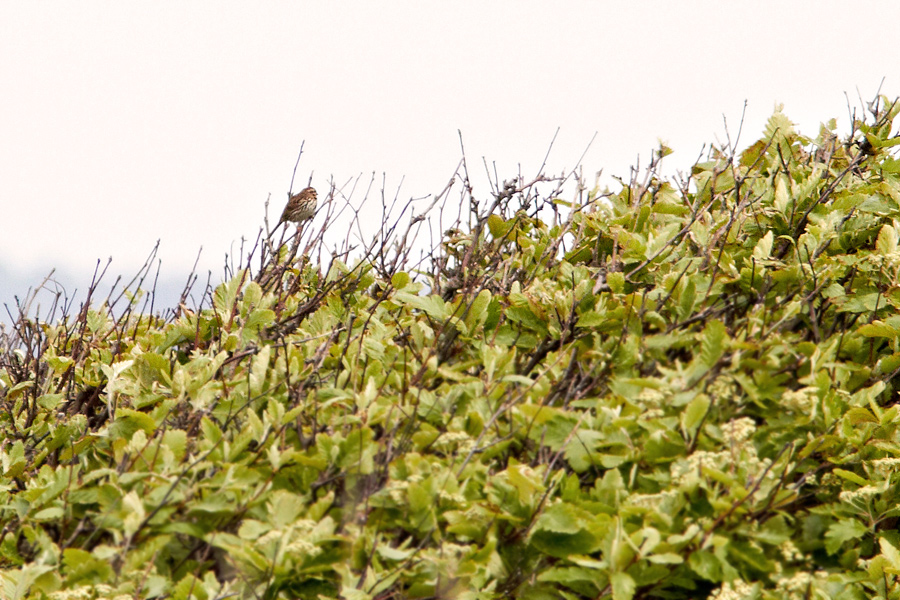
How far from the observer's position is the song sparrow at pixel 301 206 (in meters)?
7.50

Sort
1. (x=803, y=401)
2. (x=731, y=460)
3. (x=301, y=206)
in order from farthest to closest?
(x=301, y=206) → (x=803, y=401) → (x=731, y=460)

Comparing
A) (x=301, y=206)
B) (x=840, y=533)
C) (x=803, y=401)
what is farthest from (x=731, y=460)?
(x=301, y=206)

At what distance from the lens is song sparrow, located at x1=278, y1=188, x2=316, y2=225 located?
7.50 m

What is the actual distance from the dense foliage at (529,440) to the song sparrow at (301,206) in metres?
3.54

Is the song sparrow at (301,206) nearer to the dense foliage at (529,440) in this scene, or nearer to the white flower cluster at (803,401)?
the dense foliage at (529,440)

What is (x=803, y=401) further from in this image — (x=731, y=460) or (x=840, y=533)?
(x=840, y=533)

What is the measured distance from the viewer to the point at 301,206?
7.52 meters

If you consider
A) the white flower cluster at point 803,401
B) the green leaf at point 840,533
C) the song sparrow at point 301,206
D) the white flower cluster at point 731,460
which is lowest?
the green leaf at point 840,533

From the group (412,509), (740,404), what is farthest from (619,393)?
(412,509)

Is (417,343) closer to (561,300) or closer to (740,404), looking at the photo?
(561,300)

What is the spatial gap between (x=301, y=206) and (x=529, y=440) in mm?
5107

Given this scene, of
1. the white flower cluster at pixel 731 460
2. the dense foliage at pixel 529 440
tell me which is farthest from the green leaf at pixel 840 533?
the white flower cluster at pixel 731 460

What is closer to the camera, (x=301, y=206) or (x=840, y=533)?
(x=840, y=533)

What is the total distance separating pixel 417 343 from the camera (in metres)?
3.42
